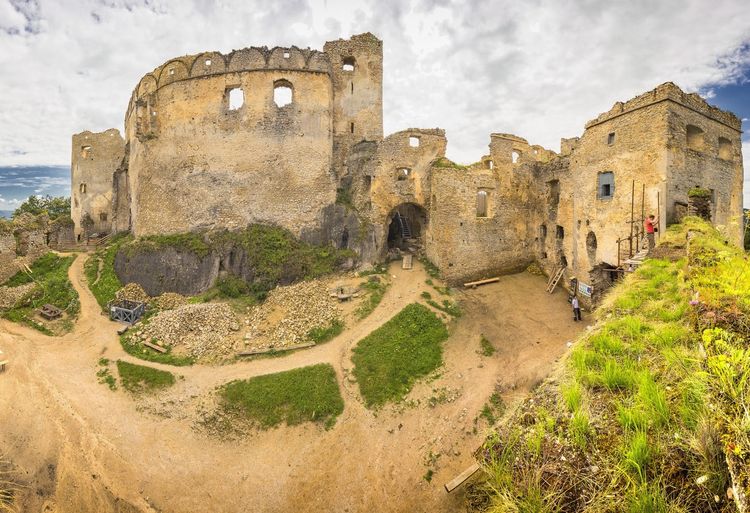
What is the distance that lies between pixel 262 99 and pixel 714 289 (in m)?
22.1

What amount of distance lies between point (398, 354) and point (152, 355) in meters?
9.87

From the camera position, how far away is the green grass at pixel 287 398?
12.4 m

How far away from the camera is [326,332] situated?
54.2 ft

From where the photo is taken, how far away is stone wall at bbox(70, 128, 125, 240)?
3203 centimetres

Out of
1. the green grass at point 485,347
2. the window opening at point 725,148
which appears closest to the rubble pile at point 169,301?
the green grass at point 485,347

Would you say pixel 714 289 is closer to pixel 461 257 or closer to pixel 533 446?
pixel 533 446

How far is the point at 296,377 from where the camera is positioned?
1383 centimetres

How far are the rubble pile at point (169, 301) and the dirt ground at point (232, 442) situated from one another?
3.47 meters

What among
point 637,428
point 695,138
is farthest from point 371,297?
point 637,428

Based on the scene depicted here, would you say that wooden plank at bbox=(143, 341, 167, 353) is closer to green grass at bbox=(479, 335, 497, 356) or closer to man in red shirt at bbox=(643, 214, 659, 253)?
green grass at bbox=(479, 335, 497, 356)

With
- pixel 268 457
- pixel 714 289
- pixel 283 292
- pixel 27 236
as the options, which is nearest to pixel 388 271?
pixel 283 292

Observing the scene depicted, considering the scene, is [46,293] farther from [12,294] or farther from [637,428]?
[637,428]

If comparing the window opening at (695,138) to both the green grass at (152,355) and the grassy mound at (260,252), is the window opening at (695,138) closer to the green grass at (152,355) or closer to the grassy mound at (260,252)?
the grassy mound at (260,252)

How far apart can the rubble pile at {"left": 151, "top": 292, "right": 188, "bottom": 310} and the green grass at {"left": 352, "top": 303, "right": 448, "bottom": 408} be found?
9.94 meters
